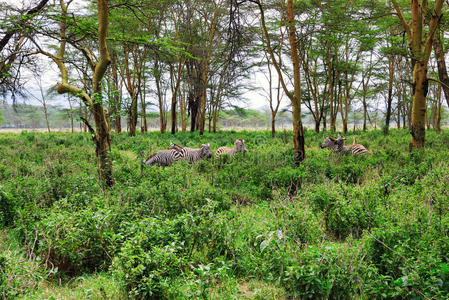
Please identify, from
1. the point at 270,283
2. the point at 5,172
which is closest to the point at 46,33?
the point at 5,172

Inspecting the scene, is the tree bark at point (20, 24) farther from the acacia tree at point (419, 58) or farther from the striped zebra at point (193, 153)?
the acacia tree at point (419, 58)

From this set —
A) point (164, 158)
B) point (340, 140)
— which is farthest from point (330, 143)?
point (164, 158)

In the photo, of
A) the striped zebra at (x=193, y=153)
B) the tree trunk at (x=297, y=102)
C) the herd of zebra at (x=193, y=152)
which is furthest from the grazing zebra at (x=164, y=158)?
the tree trunk at (x=297, y=102)

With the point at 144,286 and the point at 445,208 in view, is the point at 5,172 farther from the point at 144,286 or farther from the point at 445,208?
the point at 445,208

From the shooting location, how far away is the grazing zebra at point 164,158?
8.39 metres

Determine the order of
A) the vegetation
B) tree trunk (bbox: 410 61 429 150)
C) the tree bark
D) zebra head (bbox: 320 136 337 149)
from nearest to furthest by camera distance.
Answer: the vegetation < the tree bark < tree trunk (bbox: 410 61 429 150) < zebra head (bbox: 320 136 337 149)

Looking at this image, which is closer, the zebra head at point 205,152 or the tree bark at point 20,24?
the tree bark at point 20,24

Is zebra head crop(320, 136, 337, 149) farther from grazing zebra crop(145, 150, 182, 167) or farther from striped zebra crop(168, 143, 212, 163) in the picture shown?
grazing zebra crop(145, 150, 182, 167)

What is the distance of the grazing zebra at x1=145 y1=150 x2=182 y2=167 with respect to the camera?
8.39m

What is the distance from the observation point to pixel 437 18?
309 inches

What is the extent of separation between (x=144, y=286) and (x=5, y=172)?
18.5 ft

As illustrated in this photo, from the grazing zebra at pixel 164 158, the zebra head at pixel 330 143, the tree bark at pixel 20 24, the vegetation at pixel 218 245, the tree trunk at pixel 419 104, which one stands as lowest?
the vegetation at pixel 218 245

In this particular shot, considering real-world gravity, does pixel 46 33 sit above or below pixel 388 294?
above

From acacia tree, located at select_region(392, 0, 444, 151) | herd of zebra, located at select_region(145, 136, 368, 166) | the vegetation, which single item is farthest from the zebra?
the vegetation
